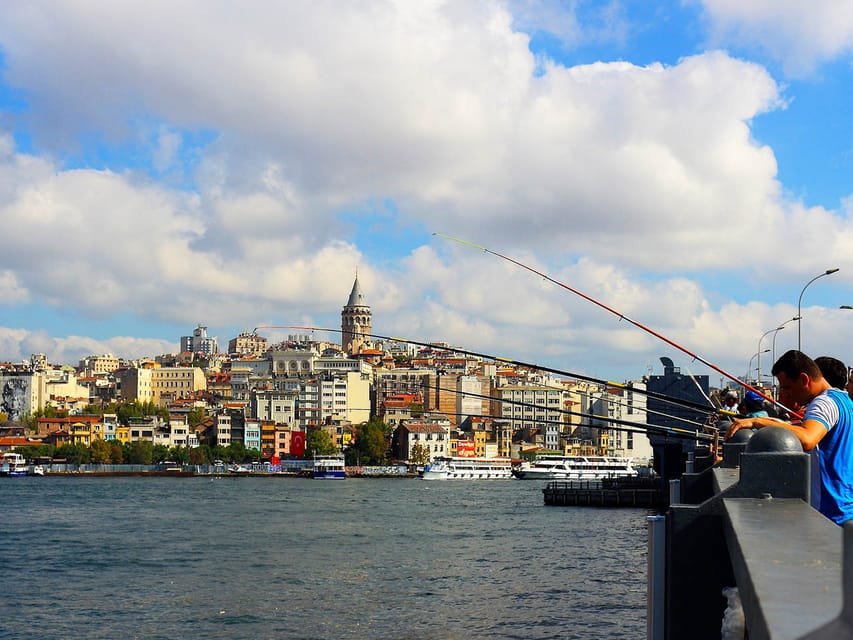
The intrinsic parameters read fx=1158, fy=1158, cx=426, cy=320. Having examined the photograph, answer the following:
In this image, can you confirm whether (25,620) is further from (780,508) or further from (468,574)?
(780,508)

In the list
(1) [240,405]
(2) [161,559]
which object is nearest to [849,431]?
(2) [161,559]

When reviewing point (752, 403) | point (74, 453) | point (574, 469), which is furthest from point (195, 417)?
point (752, 403)

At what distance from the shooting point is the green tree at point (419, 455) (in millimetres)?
92812

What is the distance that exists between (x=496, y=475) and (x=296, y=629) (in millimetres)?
67621

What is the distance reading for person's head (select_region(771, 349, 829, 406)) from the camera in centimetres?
342

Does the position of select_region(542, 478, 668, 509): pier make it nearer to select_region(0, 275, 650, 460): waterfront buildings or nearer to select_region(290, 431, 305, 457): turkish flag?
select_region(0, 275, 650, 460): waterfront buildings

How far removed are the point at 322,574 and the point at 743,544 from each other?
1957 centimetres

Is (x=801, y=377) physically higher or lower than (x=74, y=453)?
higher

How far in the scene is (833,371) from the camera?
3807 millimetres

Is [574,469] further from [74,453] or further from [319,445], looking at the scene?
[74,453]

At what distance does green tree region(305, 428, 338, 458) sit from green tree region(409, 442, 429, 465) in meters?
6.42

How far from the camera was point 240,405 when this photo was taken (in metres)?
107

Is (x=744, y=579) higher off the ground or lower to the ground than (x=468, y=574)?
higher

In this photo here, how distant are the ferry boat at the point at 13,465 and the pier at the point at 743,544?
85.6 meters
